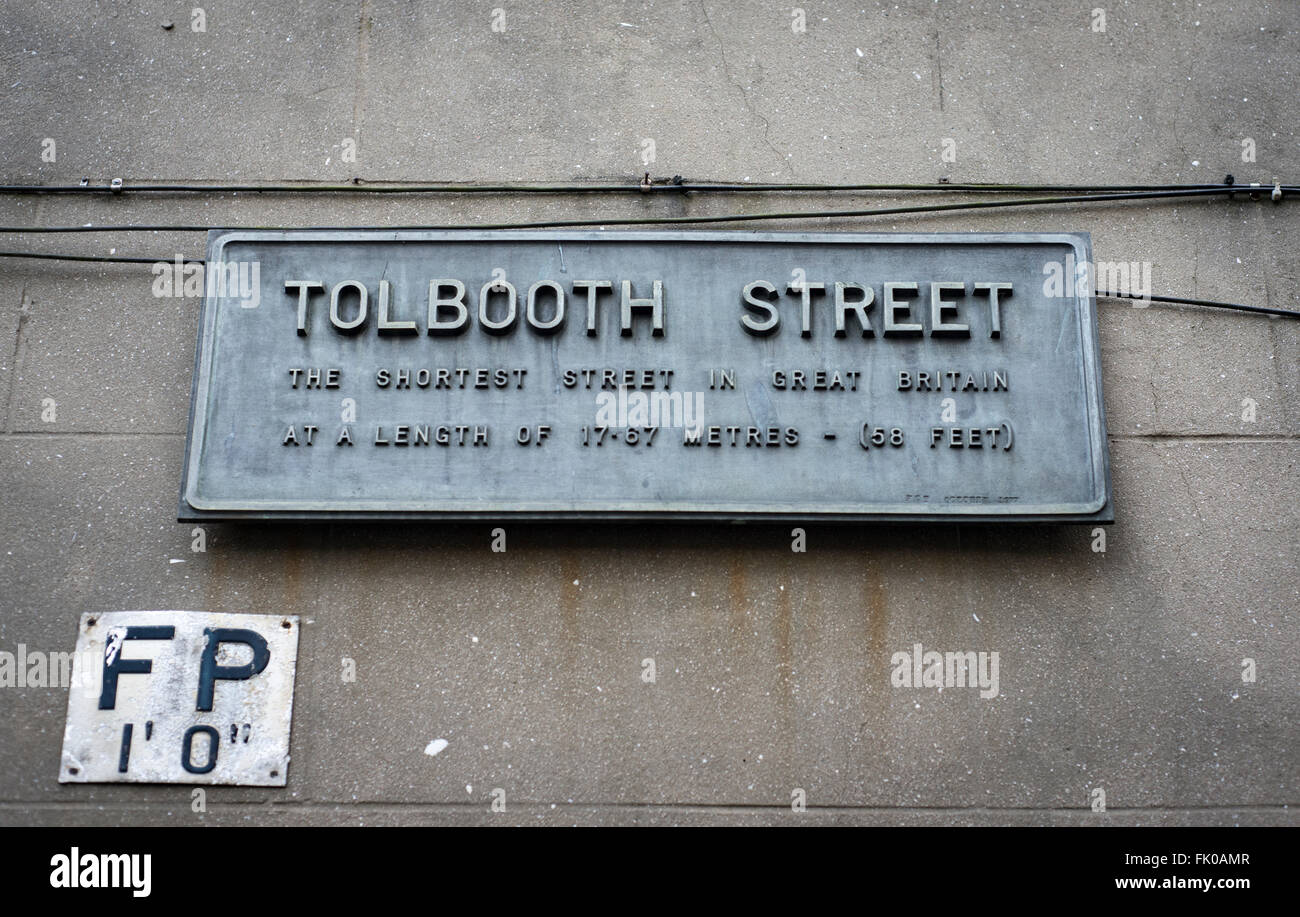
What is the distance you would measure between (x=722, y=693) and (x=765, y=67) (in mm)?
2879

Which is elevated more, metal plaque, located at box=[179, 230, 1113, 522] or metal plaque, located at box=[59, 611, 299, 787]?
metal plaque, located at box=[179, 230, 1113, 522]

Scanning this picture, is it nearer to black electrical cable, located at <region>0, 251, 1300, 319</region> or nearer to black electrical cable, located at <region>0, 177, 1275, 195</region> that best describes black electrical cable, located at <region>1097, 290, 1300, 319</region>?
black electrical cable, located at <region>0, 251, 1300, 319</region>

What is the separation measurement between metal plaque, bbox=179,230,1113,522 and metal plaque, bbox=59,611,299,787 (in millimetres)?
519

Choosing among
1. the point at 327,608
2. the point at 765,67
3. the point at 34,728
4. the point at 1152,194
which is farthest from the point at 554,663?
the point at 1152,194

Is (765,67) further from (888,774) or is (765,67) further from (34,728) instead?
(34,728)

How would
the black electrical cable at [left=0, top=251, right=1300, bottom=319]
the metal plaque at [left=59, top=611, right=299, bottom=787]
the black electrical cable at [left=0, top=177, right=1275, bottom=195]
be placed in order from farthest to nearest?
the black electrical cable at [left=0, top=177, right=1275, bottom=195]
the black electrical cable at [left=0, top=251, right=1300, bottom=319]
the metal plaque at [left=59, top=611, right=299, bottom=787]

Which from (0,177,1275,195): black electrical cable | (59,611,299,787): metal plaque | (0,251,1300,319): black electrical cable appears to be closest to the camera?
(59,611,299,787): metal plaque

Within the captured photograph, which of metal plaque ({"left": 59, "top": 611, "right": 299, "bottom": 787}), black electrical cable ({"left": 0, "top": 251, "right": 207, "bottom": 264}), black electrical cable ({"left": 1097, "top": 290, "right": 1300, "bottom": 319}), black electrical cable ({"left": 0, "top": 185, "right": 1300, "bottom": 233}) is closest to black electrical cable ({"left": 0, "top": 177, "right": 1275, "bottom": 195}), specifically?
black electrical cable ({"left": 0, "top": 185, "right": 1300, "bottom": 233})

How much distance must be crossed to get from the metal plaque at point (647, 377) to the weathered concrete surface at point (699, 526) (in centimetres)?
27

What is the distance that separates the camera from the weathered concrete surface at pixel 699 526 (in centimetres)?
398

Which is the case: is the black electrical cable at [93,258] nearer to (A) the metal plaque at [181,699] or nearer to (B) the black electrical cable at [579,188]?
(B) the black electrical cable at [579,188]

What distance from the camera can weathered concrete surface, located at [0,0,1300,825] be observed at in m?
3.98

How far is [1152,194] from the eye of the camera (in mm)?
4539

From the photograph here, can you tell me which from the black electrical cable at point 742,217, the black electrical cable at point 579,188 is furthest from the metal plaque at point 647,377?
the black electrical cable at point 579,188
